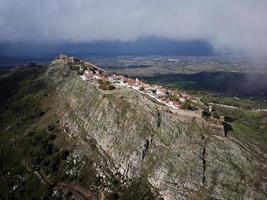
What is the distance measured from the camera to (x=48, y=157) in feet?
473

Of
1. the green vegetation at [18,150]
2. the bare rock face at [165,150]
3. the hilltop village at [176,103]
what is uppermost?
the hilltop village at [176,103]

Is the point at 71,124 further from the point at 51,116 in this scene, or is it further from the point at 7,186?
the point at 7,186

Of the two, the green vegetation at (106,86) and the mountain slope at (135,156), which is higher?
the green vegetation at (106,86)

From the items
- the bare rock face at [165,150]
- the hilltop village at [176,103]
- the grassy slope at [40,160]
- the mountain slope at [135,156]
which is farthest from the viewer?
the hilltop village at [176,103]

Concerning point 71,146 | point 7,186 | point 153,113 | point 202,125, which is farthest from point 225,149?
point 7,186

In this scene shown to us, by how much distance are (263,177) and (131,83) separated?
88762 mm

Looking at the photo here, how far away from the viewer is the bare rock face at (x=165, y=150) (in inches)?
4516

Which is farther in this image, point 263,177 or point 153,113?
point 153,113

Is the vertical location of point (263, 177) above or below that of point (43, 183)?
above

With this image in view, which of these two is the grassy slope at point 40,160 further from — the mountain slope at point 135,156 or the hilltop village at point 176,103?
the hilltop village at point 176,103

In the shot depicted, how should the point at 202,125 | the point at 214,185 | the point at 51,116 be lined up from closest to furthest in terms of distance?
the point at 214,185 < the point at 202,125 < the point at 51,116

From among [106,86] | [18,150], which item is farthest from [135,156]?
[18,150]

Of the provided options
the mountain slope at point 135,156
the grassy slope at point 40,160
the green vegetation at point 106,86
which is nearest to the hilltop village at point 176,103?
the green vegetation at point 106,86

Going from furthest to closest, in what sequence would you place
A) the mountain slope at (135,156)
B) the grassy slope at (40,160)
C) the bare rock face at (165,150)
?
1. the grassy slope at (40,160)
2. the mountain slope at (135,156)
3. the bare rock face at (165,150)
